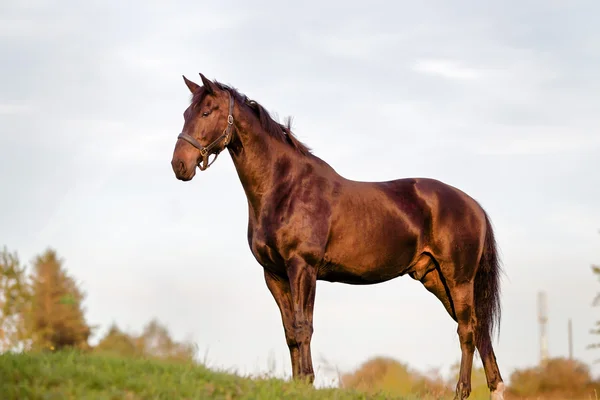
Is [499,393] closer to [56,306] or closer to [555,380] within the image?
[555,380]

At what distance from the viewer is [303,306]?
8508mm

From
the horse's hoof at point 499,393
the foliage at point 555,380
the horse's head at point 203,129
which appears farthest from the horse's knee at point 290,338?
the foliage at point 555,380

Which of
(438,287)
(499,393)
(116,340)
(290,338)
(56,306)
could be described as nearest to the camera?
(290,338)

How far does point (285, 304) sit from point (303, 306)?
0.57 metres

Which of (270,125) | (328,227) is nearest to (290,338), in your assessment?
(328,227)

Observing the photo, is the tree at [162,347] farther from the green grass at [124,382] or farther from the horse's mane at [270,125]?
the horse's mane at [270,125]

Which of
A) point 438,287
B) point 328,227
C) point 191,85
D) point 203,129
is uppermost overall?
point 191,85

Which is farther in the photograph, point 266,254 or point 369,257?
point 369,257

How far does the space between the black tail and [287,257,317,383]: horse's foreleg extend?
295cm

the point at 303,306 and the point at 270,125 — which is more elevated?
the point at 270,125

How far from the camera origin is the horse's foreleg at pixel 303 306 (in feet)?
27.8

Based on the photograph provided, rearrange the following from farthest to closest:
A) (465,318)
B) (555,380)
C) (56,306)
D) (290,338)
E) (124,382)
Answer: (56,306) → (555,380) → (465,318) → (290,338) → (124,382)

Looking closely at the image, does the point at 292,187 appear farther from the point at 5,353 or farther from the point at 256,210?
the point at 5,353

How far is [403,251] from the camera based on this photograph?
386 inches
